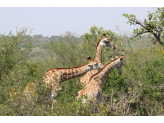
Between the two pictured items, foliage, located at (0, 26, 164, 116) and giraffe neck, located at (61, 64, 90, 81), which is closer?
foliage, located at (0, 26, 164, 116)

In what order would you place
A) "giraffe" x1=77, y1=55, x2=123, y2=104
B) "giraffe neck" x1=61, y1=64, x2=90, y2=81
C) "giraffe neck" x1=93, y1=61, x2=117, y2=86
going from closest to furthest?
"giraffe" x1=77, y1=55, x2=123, y2=104 < "giraffe neck" x1=93, y1=61, x2=117, y2=86 < "giraffe neck" x1=61, y1=64, x2=90, y2=81

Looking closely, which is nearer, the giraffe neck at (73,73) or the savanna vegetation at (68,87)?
the savanna vegetation at (68,87)

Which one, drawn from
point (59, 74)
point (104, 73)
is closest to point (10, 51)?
point (59, 74)

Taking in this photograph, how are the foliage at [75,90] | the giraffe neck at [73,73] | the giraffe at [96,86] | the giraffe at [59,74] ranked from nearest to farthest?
the foliage at [75,90] → the giraffe at [96,86] → the giraffe at [59,74] → the giraffe neck at [73,73]

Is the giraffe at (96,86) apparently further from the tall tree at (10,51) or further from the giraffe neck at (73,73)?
the tall tree at (10,51)

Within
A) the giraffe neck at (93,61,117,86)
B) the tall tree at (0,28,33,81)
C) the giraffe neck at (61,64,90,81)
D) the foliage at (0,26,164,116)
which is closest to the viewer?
the foliage at (0,26,164,116)

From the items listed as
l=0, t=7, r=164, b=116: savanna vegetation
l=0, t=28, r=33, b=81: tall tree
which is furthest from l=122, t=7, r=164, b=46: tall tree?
l=0, t=28, r=33, b=81: tall tree

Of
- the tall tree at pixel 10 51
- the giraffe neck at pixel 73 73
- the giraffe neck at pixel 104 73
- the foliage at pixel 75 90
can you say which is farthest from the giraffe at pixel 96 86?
the tall tree at pixel 10 51

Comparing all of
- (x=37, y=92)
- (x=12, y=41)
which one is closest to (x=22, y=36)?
(x=12, y=41)

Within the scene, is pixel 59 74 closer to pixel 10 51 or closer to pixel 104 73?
pixel 104 73

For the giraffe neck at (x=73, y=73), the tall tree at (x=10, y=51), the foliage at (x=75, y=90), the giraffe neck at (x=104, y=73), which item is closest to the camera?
the foliage at (x=75, y=90)

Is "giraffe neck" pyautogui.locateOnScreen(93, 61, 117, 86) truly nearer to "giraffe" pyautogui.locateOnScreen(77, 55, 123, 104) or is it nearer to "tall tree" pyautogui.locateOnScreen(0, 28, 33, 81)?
"giraffe" pyautogui.locateOnScreen(77, 55, 123, 104)

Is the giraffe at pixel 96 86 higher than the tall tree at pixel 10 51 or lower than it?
lower
